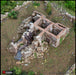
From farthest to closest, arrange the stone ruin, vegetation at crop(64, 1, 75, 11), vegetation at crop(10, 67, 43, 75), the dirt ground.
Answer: vegetation at crop(64, 1, 75, 11) < the stone ruin < the dirt ground < vegetation at crop(10, 67, 43, 75)

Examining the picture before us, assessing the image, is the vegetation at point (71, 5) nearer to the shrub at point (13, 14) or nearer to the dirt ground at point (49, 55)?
the dirt ground at point (49, 55)

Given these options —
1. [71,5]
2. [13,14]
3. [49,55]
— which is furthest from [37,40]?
[71,5]

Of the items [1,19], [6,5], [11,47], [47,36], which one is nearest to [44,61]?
[47,36]

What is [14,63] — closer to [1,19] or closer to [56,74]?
[56,74]

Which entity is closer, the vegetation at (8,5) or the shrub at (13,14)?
the shrub at (13,14)

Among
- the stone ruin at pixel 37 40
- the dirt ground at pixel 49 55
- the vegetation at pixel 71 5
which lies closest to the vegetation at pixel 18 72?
the dirt ground at pixel 49 55

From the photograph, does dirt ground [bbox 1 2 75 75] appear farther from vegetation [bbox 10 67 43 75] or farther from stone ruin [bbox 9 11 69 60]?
stone ruin [bbox 9 11 69 60]

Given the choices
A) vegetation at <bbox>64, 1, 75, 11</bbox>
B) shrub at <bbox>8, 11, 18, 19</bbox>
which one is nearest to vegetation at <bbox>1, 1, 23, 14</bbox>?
shrub at <bbox>8, 11, 18, 19</bbox>

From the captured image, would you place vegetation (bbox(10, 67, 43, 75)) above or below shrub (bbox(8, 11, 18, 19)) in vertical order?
below

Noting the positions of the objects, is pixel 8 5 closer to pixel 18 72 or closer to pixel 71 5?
pixel 71 5

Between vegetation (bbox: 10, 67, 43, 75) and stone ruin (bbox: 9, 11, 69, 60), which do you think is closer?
vegetation (bbox: 10, 67, 43, 75)

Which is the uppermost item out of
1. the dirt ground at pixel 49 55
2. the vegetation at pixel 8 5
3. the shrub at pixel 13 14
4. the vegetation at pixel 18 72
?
the vegetation at pixel 8 5
